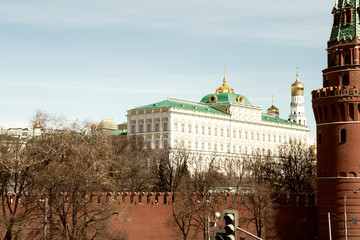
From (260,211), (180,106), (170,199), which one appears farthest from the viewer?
(180,106)

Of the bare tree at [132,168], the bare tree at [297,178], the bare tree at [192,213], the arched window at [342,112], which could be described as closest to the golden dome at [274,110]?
the bare tree at [132,168]

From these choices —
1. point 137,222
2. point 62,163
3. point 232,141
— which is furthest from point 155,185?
point 232,141

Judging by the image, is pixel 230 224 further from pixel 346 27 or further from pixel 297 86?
pixel 297 86

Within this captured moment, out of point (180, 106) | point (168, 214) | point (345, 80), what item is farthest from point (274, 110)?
point (345, 80)

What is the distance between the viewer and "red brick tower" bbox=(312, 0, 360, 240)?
4941 cm

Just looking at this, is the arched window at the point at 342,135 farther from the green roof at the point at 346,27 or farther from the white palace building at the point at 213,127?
the white palace building at the point at 213,127

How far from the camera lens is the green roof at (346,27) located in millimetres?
50844

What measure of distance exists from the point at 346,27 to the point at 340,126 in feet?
22.9

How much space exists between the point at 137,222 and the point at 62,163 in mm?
8612

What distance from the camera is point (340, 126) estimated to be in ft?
164

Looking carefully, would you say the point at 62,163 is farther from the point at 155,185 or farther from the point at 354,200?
the point at 155,185

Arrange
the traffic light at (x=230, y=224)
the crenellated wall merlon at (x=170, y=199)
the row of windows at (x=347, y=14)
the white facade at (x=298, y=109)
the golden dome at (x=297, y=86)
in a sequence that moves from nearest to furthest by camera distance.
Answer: the traffic light at (x=230, y=224), the row of windows at (x=347, y=14), the crenellated wall merlon at (x=170, y=199), the golden dome at (x=297, y=86), the white facade at (x=298, y=109)

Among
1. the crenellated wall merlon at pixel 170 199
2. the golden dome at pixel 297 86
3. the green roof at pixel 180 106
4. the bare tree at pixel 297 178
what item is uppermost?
the golden dome at pixel 297 86

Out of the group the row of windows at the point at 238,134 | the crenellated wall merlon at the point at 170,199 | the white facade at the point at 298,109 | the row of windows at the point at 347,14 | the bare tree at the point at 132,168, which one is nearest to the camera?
the row of windows at the point at 347,14
